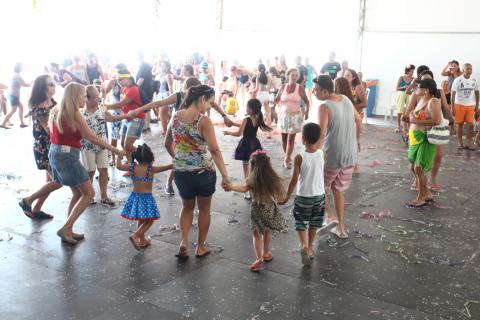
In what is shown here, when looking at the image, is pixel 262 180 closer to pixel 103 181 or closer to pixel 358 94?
pixel 103 181

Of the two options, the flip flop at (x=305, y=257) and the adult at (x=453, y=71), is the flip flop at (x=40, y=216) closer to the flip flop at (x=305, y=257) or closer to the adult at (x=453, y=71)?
the flip flop at (x=305, y=257)

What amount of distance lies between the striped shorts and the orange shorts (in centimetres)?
809

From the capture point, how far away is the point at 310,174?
5.39 metres

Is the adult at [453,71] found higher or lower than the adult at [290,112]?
higher

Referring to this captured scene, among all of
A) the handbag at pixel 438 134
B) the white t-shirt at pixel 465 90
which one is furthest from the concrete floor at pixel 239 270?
the white t-shirt at pixel 465 90

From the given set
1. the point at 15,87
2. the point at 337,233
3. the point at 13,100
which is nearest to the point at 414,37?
the point at 15,87

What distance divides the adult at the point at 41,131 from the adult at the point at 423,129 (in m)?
4.86

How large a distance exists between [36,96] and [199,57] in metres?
14.0

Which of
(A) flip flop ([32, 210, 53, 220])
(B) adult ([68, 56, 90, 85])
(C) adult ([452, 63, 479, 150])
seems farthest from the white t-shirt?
(A) flip flop ([32, 210, 53, 220])

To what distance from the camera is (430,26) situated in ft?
58.2

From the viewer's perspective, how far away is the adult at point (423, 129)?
23.8ft

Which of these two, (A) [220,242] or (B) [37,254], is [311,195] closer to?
(A) [220,242]

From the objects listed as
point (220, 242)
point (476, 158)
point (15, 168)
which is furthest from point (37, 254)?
point (476, 158)

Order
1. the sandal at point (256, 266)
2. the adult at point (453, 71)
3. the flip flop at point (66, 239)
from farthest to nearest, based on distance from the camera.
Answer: the adult at point (453, 71), the flip flop at point (66, 239), the sandal at point (256, 266)
